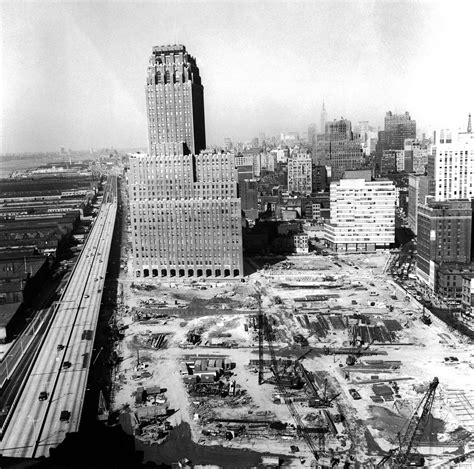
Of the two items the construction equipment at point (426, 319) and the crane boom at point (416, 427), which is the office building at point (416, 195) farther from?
the crane boom at point (416, 427)

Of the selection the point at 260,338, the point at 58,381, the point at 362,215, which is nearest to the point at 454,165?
the point at 362,215

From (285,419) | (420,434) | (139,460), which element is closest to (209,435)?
(285,419)

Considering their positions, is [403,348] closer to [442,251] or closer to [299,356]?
[299,356]

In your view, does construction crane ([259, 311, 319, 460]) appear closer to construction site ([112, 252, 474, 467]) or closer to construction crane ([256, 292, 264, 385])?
construction site ([112, 252, 474, 467])

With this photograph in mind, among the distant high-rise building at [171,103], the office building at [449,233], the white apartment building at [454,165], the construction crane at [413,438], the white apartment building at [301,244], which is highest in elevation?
the distant high-rise building at [171,103]

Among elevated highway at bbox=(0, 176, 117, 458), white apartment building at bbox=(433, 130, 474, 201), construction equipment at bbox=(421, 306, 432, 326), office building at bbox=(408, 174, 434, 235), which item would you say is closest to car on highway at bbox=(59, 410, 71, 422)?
elevated highway at bbox=(0, 176, 117, 458)

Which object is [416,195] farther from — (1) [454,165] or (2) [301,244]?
(1) [454,165]

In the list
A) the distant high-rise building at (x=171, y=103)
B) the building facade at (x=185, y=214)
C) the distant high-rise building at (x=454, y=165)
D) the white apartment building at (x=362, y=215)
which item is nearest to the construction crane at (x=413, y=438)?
the building facade at (x=185, y=214)
